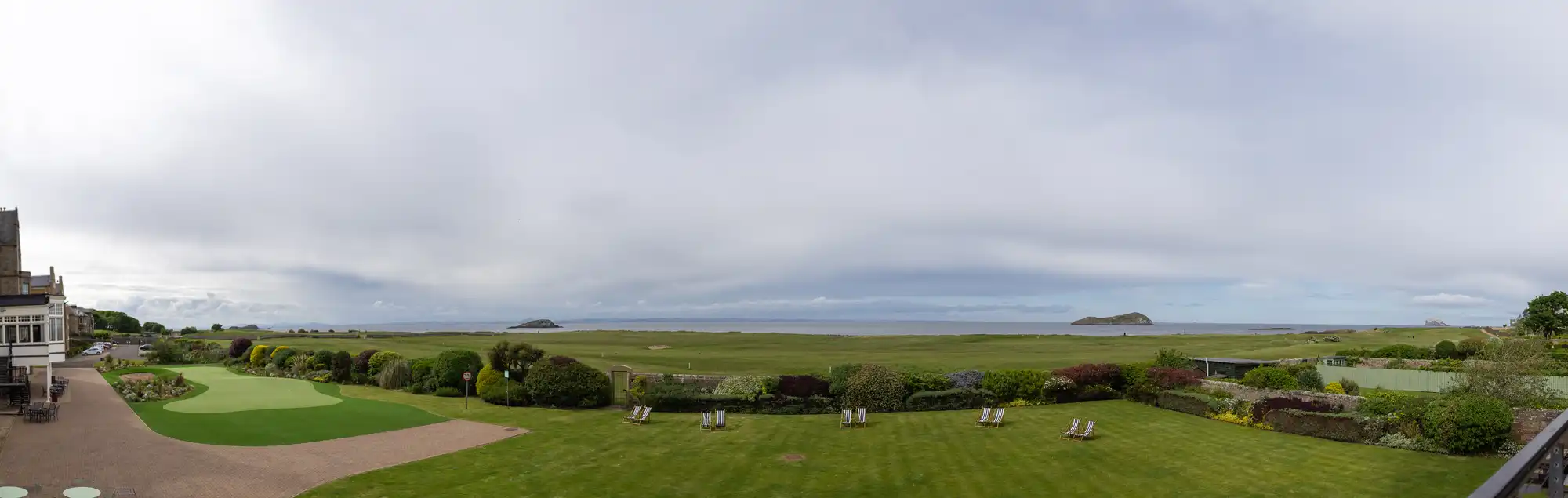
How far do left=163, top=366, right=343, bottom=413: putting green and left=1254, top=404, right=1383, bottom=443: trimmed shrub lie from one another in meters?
40.4

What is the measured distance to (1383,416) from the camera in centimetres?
2358

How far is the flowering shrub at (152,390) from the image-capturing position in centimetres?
3569

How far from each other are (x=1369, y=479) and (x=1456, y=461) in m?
4.16

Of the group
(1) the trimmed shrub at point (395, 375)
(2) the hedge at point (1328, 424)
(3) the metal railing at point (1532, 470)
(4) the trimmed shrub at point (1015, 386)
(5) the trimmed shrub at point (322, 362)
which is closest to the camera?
(3) the metal railing at point (1532, 470)

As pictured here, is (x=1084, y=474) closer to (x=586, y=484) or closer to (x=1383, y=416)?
(x=1383, y=416)

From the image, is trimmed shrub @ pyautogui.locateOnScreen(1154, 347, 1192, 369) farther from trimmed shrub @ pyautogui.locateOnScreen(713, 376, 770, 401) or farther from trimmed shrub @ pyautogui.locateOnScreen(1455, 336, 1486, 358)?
trimmed shrub @ pyautogui.locateOnScreen(1455, 336, 1486, 358)

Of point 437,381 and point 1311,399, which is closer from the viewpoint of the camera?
point 1311,399

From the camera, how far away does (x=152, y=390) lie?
36.7 metres

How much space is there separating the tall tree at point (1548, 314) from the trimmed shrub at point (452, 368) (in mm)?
88156

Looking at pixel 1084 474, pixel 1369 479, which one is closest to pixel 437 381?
pixel 1084 474

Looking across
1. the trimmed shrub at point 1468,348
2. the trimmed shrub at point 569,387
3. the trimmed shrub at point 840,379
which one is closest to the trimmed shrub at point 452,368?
the trimmed shrub at point 569,387

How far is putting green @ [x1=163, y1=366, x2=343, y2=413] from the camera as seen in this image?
32.8 metres

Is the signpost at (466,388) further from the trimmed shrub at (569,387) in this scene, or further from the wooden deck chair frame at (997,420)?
the wooden deck chair frame at (997,420)

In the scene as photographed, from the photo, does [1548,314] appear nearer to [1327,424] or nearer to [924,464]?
[1327,424]
